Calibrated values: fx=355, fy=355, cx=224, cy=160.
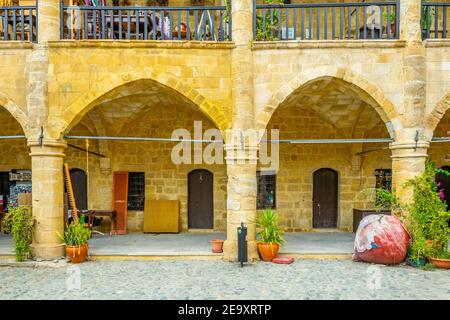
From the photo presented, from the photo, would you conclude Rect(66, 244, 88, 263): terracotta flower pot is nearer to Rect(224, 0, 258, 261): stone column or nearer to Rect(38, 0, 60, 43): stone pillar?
Rect(224, 0, 258, 261): stone column

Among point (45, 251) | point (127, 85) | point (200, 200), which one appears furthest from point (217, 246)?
point (127, 85)

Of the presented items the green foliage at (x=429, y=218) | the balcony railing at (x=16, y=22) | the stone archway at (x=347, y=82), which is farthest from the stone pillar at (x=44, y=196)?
the green foliage at (x=429, y=218)

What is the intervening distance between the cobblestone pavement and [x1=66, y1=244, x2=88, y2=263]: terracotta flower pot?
18 cm

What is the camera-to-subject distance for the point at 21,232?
6.92 meters

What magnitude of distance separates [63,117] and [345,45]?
586cm

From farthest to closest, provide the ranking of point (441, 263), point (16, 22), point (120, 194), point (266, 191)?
1. point (266, 191)
2. point (120, 194)
3. point (16, 22)
4. point (441, 263)

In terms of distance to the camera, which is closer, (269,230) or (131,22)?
(269,230)

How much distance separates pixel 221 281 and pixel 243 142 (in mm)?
2702

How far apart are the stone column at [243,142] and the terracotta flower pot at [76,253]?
2.84 m

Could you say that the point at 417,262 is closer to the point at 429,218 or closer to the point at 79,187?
the point at 429,218

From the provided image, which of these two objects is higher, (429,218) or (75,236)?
(429,218)

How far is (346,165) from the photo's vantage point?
1041cm

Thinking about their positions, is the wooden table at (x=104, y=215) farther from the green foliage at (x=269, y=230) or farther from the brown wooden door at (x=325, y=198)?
the brown wooden door at (x=325, y=198)

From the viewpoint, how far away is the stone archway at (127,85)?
7129 millimetres
